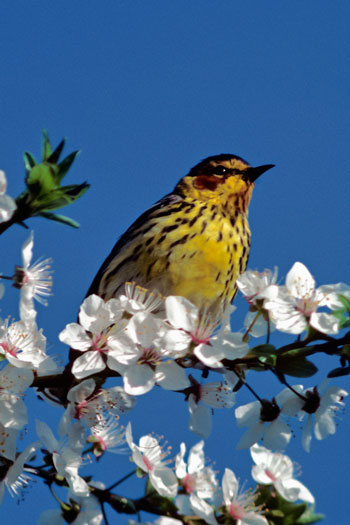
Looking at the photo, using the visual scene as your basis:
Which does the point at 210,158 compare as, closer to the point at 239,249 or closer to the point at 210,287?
the point at 239,249

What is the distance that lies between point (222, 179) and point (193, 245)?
1.24 meters

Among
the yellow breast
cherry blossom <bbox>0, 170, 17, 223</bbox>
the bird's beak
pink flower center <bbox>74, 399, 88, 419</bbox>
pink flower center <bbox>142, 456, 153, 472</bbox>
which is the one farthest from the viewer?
the bird's beak

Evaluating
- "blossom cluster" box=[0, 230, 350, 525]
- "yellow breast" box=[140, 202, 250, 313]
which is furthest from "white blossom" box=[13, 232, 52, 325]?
"yellow breast" box=[140, 202, 250, 313]

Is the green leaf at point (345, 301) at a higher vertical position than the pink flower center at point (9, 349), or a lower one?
higher

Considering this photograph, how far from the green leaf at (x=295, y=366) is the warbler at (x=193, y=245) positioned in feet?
6.94

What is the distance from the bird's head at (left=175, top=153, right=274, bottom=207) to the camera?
6.33 meters

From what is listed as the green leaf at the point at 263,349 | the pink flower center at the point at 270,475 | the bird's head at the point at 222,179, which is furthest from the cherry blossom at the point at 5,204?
the bird's head at the point at 222,179

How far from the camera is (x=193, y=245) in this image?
5453 millimetres

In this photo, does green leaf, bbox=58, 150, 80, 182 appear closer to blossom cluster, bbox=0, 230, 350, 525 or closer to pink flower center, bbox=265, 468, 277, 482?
blossom cluster, bbox=0, 230, 350, 525

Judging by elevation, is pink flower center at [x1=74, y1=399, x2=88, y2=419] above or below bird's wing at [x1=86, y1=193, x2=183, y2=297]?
below

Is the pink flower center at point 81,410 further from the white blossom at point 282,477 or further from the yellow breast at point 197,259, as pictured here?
the yellow breast at point 197,259

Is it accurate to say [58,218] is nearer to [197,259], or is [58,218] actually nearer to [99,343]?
[99,343]

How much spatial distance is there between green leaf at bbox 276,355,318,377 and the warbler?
2117 millimetres

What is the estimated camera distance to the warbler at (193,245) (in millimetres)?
5305
